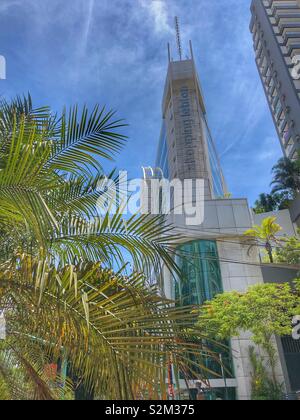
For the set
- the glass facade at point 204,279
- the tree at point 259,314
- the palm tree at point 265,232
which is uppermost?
the palm tree at point 265,232

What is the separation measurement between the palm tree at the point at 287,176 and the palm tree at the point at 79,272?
33769 millimetres

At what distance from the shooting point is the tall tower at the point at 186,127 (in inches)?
1890

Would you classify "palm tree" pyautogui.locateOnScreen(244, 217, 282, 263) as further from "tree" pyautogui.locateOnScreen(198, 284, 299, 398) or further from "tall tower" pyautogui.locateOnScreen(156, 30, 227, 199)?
"tall tower" pyautogui.locateOnScreen(156, 30, 227, 199)

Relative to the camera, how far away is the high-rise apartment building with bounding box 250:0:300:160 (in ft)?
146

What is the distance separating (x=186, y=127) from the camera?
50500 millimetres

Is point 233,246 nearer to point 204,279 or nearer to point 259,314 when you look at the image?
point 204,279

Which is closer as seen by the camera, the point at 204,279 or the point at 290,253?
the point at 290,253

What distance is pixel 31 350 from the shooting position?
3799 millimetres

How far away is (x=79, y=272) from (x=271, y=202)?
124 feet

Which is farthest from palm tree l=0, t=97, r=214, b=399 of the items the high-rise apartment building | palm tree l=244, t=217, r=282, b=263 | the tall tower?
the high-rise apartment building

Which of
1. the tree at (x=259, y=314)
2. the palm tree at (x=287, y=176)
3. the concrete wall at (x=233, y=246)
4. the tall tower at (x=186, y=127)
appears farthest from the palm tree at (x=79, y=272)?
the tall tower at (x=186, y=127)

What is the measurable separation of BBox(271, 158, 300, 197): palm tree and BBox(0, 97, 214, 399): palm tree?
33.8 meters

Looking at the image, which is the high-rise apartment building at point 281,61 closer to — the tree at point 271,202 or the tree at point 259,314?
the tree at point 271,202

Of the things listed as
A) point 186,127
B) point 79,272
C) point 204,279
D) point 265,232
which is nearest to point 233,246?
point 265,232
